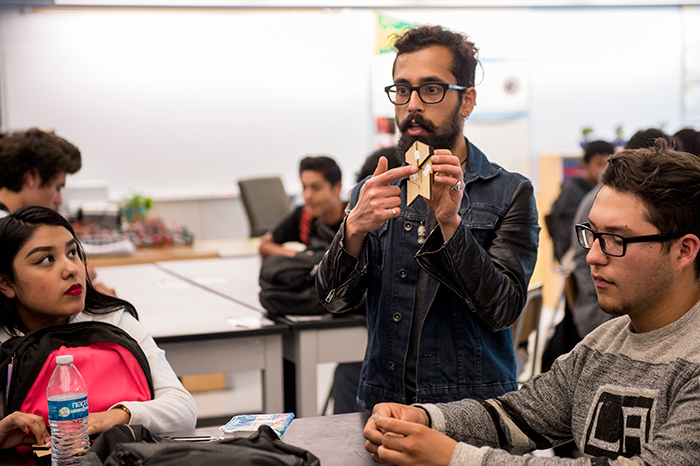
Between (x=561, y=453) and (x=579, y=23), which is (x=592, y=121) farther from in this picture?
(x=561, y=453)

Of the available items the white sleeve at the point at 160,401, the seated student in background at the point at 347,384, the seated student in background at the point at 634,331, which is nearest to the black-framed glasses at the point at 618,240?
the seated student in background at the point at 634,331

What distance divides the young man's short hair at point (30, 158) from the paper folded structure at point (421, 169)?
1.83 m

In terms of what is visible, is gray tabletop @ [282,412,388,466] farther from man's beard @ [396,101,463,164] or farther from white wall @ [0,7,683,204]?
white wall @ [0,7,683,204]

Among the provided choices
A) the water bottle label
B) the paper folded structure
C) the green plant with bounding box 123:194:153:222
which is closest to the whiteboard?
the green plant with bounding box 123:194:153:222

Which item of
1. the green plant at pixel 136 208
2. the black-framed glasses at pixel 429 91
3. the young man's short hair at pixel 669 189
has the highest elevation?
the black-framed glasses at pixel 429 91

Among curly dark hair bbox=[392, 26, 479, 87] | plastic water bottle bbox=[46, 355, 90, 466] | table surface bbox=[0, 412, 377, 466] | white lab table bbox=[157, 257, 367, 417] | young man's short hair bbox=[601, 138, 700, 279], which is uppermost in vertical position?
curly dark hair bbox=[392, 26, 479, 87]

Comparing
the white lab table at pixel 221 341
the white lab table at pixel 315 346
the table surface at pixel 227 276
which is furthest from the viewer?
the table surface at pixel 227 276

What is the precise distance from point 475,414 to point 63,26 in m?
7.63

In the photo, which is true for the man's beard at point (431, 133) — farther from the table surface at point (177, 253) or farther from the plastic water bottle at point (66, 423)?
the table surface at point (177, 253)

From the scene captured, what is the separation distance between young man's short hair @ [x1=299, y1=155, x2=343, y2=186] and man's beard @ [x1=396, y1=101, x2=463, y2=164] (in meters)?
2.48

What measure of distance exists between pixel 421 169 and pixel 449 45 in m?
0.38

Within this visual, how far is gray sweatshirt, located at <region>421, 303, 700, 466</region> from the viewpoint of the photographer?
1162 mm

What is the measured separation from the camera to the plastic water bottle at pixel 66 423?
1338 millimetres

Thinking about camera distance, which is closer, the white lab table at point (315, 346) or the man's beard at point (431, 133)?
the man's beard at point (431, 133)
